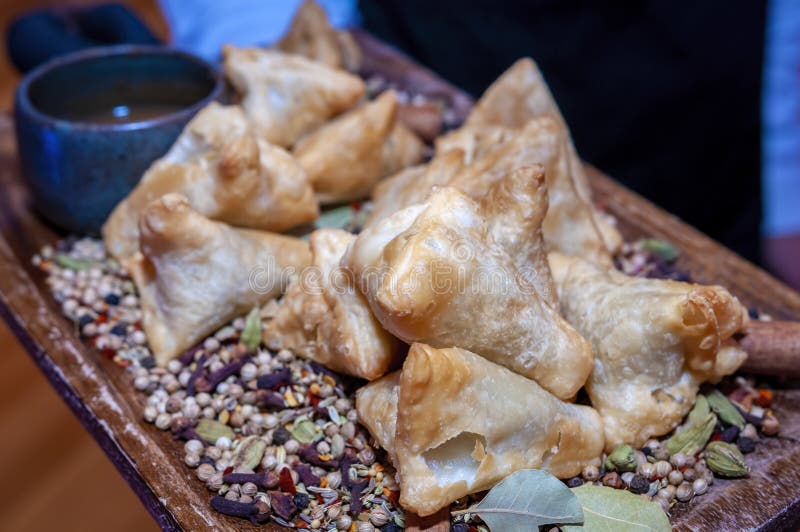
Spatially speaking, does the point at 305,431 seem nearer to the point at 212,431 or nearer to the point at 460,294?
the point at 212,431

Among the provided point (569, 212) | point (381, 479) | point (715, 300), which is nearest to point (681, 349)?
point (715, 300)

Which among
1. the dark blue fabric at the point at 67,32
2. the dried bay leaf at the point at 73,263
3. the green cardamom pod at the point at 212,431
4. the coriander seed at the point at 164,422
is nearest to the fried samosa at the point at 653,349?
the green cardamom pod at the point at 212,431

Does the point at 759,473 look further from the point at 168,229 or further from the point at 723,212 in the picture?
the point at 723,212

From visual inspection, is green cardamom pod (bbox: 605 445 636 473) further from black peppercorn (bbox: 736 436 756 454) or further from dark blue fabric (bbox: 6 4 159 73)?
dark blue fabric (bbox: 6 4 159 73)

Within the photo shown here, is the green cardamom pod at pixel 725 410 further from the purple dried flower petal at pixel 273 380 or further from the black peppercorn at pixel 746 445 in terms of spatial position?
the purple dried flower petal at pixel 273 380

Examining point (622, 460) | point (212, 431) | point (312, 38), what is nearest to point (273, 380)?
point (212, 431)

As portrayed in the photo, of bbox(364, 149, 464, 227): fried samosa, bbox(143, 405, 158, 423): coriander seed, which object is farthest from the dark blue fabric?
bbox(143, 405, 158, 423): coriander seed
